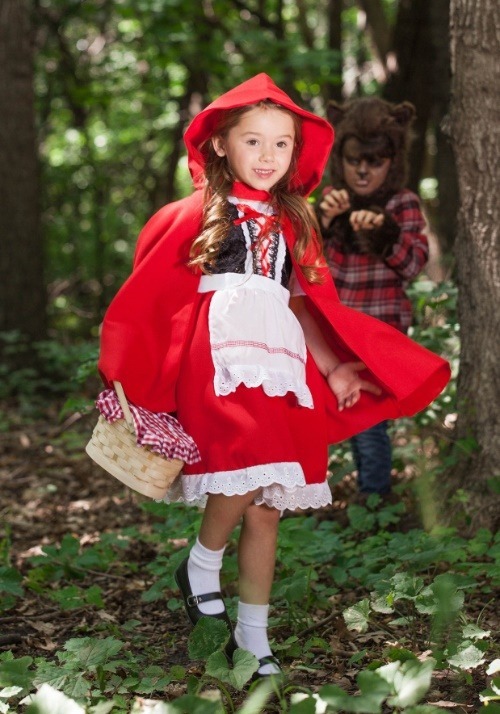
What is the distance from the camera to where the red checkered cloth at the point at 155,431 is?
8.39 ft

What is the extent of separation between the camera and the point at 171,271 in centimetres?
278

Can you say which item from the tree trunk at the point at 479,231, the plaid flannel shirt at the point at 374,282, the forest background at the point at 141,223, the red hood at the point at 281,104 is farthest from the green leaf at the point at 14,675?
the plaid flannel shirt at the point at 374,282

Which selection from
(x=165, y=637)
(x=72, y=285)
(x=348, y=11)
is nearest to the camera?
(x=165, y=637)

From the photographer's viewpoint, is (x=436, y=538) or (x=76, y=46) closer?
(x=436, y=538)

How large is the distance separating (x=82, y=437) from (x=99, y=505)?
4.18ft

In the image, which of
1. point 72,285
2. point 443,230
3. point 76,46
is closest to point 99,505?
point 443,230

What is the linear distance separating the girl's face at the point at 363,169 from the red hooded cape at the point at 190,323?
39.8 inches

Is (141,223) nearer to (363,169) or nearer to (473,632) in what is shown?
(363,169)

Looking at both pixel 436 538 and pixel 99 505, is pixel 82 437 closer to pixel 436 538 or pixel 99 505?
pixel 99 505

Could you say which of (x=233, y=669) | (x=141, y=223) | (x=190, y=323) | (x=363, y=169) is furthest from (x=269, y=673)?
(x=141, y=223)

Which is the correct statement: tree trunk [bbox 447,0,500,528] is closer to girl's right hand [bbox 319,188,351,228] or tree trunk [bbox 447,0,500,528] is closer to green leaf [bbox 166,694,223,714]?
girl's right hand [bbox 319,188,351,228]

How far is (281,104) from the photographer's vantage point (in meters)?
2.78

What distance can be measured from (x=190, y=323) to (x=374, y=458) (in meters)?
1.70

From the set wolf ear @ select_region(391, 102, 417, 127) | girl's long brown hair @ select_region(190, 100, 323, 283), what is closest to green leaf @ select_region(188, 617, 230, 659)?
girl's long brown hair @ select_region(190, 100, 323, 283)
